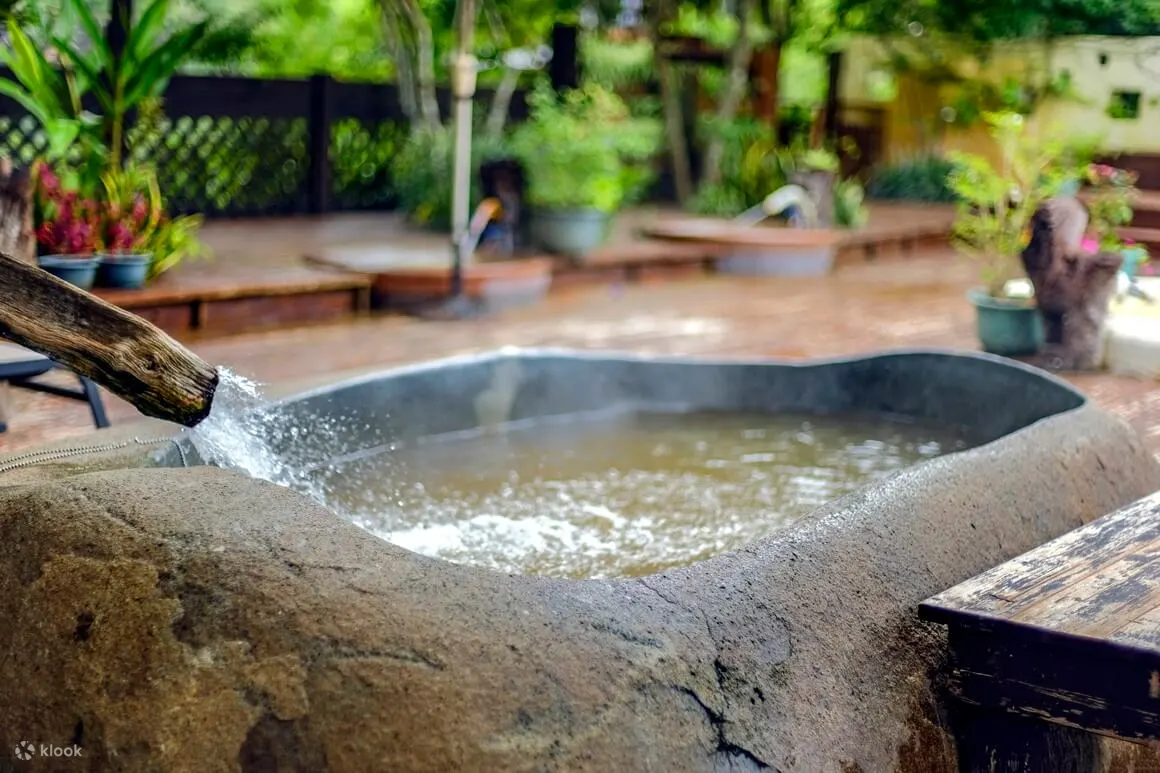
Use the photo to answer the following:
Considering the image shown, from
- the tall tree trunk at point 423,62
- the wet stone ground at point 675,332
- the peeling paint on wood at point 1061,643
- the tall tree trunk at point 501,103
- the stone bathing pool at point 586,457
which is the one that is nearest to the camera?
the peeling paint on wood at point 1061,643

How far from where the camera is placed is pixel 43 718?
1.99 m

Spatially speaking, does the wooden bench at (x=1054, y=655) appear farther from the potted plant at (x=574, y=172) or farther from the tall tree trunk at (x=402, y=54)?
the tall tree trunk at (x=402, y=54)

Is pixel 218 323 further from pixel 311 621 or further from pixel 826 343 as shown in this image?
pixel 311 621

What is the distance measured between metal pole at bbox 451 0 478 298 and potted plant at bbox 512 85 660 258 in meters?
0.84

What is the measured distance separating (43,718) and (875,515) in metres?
1.43

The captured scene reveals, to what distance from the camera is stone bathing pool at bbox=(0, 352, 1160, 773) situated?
1880 mm

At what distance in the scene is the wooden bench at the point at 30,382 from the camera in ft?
10.7

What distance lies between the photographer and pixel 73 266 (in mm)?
5137

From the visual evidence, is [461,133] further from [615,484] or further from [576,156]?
[615,484]

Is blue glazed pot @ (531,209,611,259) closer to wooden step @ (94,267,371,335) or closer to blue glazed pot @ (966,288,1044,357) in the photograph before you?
wooden step @ (94,267,371,335)

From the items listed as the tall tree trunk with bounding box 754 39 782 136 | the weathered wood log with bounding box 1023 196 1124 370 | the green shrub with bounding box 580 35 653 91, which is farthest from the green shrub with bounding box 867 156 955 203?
→ the weathered wood log with bounding box 1023 196 1124 370

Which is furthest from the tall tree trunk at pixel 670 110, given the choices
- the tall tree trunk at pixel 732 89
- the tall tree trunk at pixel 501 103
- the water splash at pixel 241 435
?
the water splash at pixel 241 435

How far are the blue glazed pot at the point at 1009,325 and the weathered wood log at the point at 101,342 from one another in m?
3.86

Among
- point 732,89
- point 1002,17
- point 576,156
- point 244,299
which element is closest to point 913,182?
point 732,89
